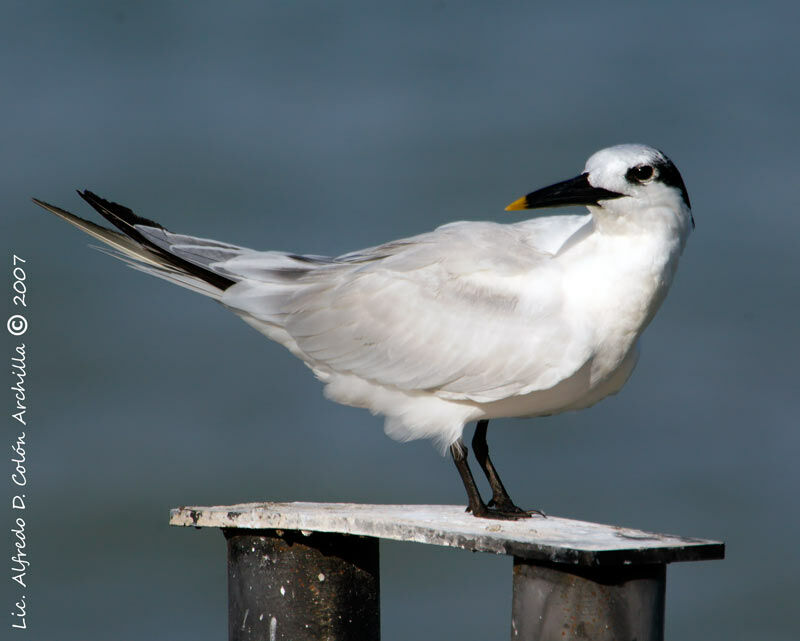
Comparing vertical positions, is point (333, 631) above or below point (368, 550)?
below

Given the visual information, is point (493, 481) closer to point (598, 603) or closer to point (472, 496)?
point (472, 496)

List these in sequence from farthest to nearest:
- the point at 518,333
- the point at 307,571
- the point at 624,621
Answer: the point at 518,333, the point at 307,571, the point at 624,621

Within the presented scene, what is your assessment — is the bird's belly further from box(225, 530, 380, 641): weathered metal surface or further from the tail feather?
the tail feather

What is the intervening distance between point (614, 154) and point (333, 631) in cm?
223

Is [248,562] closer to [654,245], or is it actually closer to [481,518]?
[481,518]

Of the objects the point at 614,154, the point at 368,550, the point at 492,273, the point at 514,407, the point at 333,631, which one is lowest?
the point at 333,631

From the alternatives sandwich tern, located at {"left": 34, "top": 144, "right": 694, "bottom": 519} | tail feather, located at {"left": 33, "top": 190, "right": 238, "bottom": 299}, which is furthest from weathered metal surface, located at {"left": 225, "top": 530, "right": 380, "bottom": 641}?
tail feather, located at {"left": 33, "top": 190, "right": 238, "bottom": 299}

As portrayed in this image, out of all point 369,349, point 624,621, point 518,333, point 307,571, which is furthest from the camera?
point 369,349

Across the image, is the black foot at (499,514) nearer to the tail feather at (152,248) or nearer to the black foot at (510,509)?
the black foot at (510,509)

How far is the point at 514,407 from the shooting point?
17.6 ft

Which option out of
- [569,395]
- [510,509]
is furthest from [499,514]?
[569,395]

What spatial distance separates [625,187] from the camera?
5.04 m

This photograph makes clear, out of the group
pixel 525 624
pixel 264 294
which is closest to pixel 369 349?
pixel 264 294

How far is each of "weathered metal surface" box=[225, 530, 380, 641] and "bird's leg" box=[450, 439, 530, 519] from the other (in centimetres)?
54
